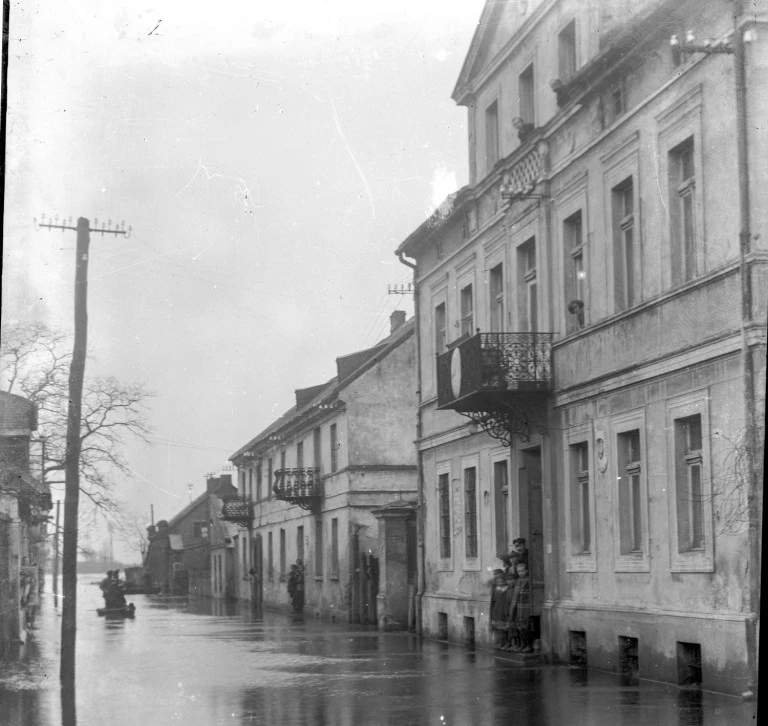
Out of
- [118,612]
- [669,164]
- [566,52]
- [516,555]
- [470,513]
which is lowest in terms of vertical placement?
[118,612]

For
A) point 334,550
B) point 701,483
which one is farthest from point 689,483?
point 334,550

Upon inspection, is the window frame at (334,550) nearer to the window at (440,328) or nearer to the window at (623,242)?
the window at (440,328)

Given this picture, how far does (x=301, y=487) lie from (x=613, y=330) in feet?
63.4

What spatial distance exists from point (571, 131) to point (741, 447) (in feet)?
21.4

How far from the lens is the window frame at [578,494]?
18.2 m

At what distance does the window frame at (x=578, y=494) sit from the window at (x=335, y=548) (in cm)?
1636

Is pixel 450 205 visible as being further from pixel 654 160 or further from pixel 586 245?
pixel 654 160

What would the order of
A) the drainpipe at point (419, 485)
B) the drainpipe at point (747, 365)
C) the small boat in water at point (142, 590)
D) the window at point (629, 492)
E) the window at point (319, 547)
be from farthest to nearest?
the small boat in water at point (142, 590) → the window at point (319, 547) → the drainpipe at point (419, 485) → the window at point (629, 492) → the drainpipe at point (747, 365)

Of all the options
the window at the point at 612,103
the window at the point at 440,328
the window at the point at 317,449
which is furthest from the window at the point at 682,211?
the window at the point at 317,449

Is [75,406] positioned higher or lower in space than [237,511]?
higher

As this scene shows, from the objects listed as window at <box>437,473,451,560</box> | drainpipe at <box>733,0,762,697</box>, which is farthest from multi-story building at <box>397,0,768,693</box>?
window at <box>437,473,451,560</box>

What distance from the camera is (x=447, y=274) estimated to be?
24.3 m

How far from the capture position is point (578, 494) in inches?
746

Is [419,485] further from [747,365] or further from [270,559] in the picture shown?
[270,559]
